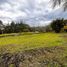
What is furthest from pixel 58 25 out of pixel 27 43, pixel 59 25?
pixel 27 43

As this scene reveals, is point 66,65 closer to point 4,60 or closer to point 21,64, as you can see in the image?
point 21,64

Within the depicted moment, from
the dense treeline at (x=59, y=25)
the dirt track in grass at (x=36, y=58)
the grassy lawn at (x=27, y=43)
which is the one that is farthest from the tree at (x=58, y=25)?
the dirt track in grass at (x=36, y=58)

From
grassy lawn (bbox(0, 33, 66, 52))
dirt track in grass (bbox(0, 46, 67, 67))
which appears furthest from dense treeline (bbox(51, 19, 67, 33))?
dirt track in grass (bbox(0, 46, 67, 67))

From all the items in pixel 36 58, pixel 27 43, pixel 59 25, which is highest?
pixel 59 25

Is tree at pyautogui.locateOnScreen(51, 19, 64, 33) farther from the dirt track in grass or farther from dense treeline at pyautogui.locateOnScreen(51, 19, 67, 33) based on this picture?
the dirt track in grass

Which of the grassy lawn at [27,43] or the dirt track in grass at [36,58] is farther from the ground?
the grassy lawn at [27,43]

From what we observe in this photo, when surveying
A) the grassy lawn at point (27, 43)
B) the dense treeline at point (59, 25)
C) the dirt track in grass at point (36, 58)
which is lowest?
the dirt track in grass at point (36, 58)

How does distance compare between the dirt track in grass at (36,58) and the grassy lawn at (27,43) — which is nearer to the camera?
the dirt track in grass at (36,58)

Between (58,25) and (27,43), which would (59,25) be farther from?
(27,43)

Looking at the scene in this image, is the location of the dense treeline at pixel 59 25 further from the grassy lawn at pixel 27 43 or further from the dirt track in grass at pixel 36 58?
the dirt track in grass at pixel 36 58

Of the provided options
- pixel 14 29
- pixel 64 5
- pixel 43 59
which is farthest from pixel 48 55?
pixel 14 29

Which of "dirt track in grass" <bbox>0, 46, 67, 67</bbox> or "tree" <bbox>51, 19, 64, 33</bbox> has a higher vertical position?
"tree" <bbox>51, 19, 64, 33</bbox>

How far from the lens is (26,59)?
7.50m

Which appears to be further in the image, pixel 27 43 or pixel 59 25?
pixel 59 25
